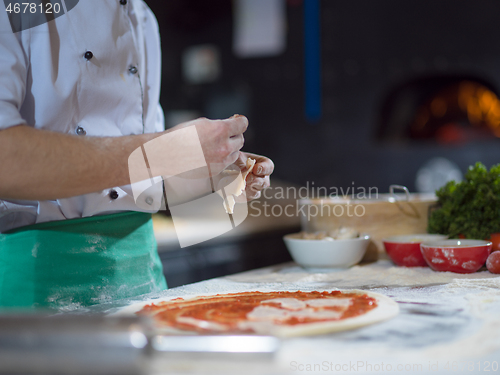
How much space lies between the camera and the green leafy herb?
4.25ft

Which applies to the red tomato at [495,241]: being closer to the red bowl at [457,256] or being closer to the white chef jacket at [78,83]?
the red bowl at [457,256]

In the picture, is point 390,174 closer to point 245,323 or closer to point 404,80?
point 404,80

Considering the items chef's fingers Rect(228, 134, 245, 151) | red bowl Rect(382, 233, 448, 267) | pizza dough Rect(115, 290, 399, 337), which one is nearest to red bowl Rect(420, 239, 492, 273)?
red bowl Rect(382, 233, 448, 267)

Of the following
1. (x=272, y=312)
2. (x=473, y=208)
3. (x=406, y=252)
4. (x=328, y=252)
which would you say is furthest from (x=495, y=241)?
(x=272, y=312)

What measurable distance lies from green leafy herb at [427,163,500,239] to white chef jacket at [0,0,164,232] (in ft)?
2.79

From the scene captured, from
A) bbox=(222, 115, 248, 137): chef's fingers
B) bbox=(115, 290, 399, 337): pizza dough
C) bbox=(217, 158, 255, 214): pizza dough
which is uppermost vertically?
bbox=(222, 115, 248, 137): chef's fingers

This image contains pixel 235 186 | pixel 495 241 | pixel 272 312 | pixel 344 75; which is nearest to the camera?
pixel 272 312

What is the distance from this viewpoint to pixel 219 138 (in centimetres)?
92

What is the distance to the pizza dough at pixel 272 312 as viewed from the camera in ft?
2.24

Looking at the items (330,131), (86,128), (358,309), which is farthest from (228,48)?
(358,309)

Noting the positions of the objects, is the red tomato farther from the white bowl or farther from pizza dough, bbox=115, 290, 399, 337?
pizza dough, bbox=115, 290, 399, 337

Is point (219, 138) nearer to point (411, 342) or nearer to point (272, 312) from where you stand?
point (272, 312)

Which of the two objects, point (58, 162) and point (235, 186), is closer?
point (58, 162)

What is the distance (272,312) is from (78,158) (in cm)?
45
